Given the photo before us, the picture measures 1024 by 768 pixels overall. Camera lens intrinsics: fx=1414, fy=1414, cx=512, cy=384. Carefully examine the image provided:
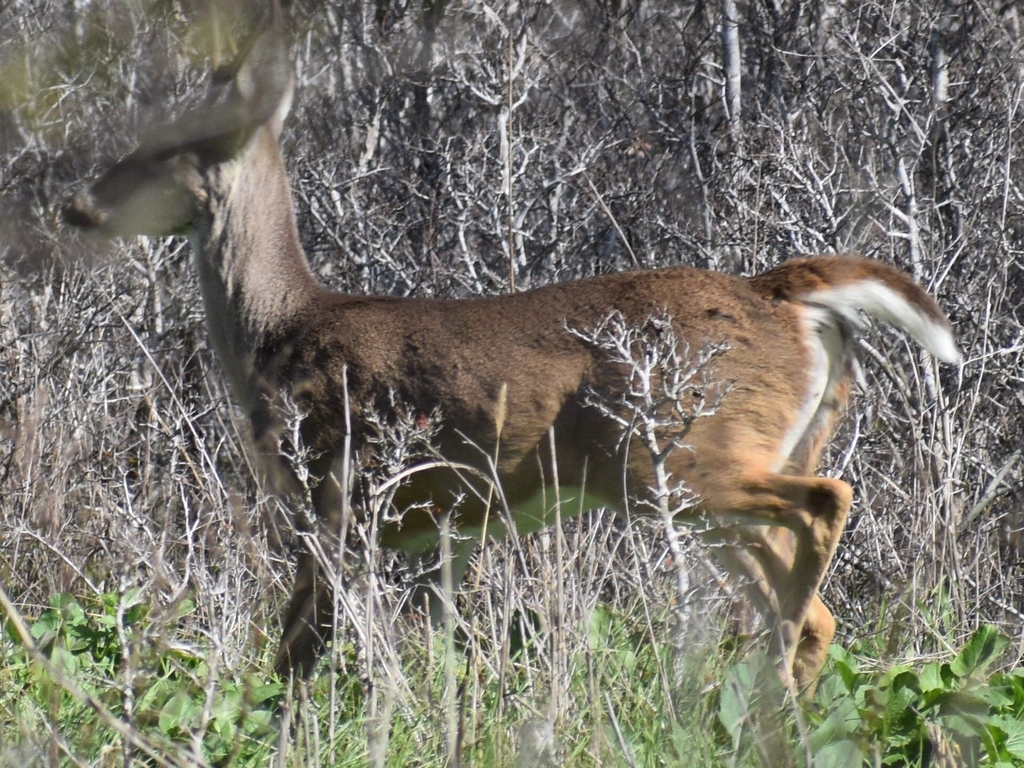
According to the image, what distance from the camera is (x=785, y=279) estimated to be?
4.61 meters

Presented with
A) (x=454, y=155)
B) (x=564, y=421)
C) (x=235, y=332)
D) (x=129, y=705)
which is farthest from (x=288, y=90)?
(x=129, y=705)

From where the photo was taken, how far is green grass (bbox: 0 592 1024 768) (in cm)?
292


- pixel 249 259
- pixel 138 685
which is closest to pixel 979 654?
pixel 138 685

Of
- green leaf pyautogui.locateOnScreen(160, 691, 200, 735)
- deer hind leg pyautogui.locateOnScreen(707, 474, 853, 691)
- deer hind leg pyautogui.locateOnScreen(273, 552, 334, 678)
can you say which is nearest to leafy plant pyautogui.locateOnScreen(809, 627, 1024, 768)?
deer hind leg pyautogui.locateOnScreen(707, 474, 853, 691)

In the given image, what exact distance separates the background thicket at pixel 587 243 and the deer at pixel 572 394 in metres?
0.23

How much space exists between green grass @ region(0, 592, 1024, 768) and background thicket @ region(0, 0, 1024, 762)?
227 millimetres

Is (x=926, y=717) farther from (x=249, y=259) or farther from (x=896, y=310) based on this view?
(x=249, y=259)

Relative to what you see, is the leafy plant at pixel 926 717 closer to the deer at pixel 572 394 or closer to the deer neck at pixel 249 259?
the deer at pixel 572 394

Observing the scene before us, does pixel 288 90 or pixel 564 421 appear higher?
pixel 288 90

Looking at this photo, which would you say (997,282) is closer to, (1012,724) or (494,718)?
(1012,724)

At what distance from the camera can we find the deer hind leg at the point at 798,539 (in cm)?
433

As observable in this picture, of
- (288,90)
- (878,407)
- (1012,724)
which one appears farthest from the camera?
(878,407)

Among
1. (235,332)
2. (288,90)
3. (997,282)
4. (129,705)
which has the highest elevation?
(288,90)

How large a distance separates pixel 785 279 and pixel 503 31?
2.63 meters
